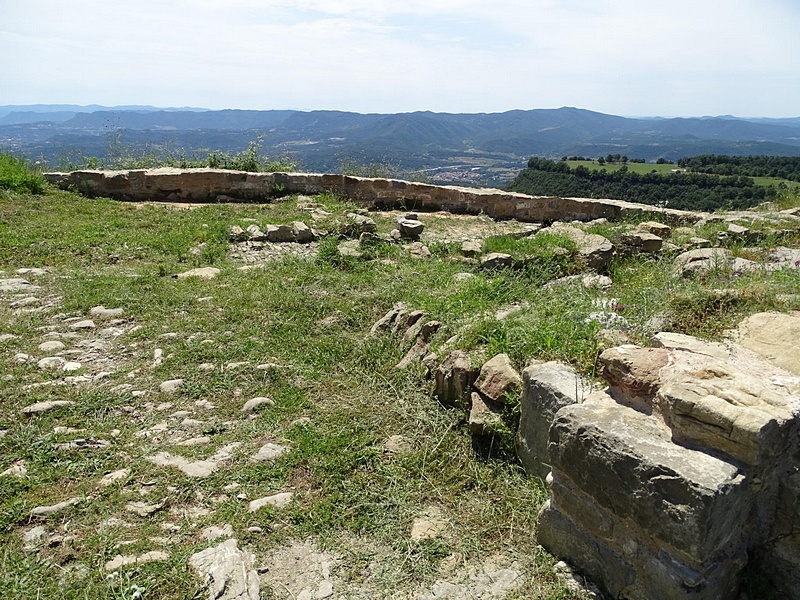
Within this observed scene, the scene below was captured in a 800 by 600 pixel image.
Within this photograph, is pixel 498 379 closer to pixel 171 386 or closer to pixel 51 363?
pixel 171 386

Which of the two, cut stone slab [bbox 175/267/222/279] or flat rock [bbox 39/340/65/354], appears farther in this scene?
cut stone slab [bbox 175/267/222/279]

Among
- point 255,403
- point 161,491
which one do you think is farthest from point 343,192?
point 161,491

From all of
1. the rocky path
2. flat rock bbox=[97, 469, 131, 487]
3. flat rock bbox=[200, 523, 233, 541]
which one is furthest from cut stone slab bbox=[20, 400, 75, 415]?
flat rock bbox=[200, 523, 233, 541]

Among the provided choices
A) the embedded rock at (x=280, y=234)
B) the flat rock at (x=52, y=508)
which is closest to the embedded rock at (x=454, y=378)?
the flat rock at (x=52, y=508)

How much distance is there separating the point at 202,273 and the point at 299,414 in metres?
3.82

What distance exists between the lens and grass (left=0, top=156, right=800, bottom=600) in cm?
278

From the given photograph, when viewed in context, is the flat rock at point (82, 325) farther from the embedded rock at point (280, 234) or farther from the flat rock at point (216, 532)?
the embedded rock at point (280, 234)

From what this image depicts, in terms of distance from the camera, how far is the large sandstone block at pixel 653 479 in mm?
2086

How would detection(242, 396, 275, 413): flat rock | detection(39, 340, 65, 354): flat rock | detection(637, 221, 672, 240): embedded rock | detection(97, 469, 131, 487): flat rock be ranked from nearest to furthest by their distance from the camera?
detection(97, 469, 131, 487): flat rock
detection(242, 396, 275, 413): flat rock
detection(39, 340, 65, 354): flat rock
detection(637, 221, 672, 240): embedded rock

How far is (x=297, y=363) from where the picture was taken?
477 cm

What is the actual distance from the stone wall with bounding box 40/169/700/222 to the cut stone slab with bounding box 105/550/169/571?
9.79m

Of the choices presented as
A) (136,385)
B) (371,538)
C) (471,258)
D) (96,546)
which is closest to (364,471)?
(371,538)

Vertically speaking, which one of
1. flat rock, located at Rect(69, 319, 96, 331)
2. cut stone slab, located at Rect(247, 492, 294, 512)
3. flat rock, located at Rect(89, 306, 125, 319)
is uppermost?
flat rock, located at Rect(89, 306, 125, 319)

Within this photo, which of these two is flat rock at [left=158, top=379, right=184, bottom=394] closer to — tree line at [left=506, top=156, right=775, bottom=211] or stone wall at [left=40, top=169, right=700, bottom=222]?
stone wall at [left=40, top=169, right=700, bottom=222]
